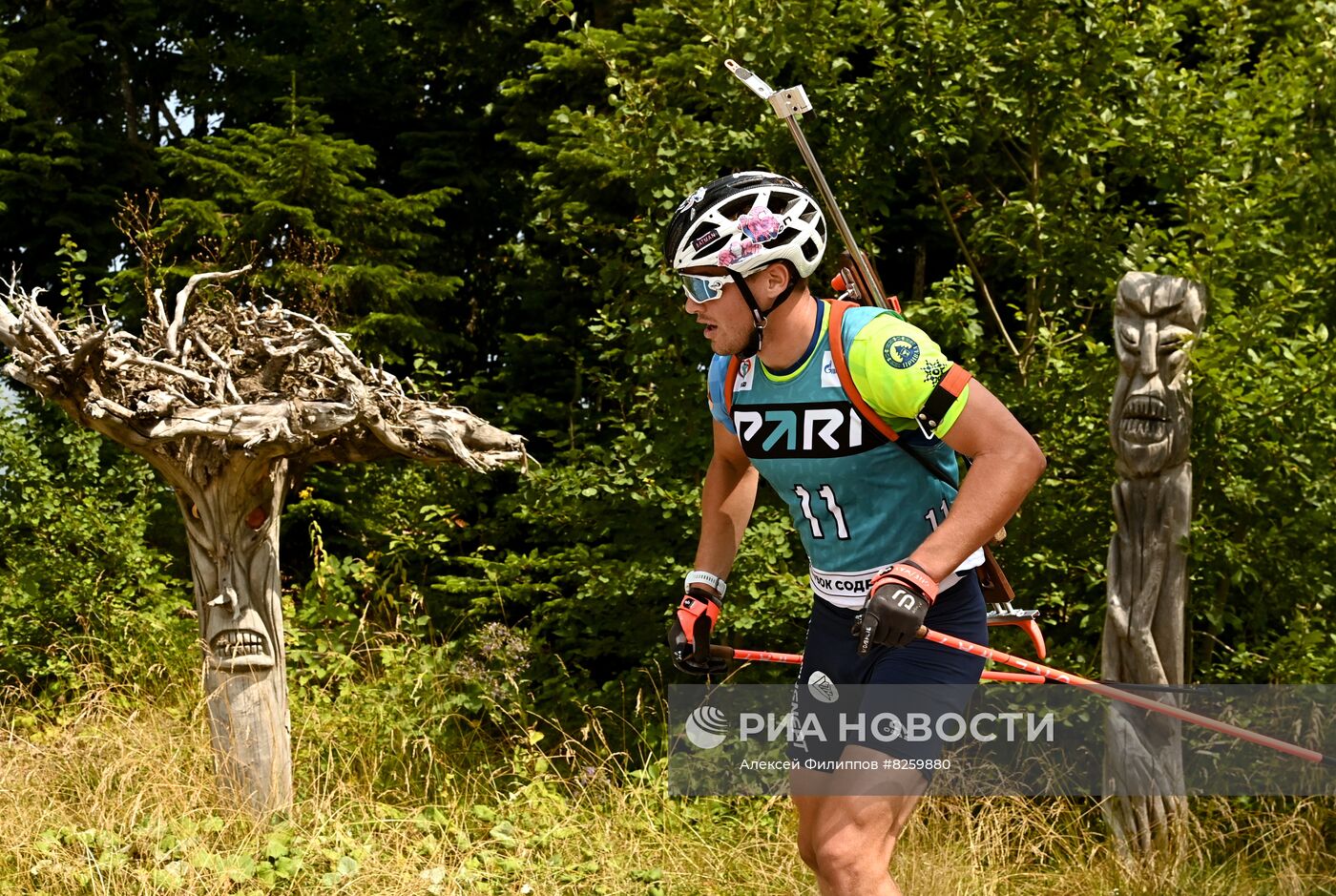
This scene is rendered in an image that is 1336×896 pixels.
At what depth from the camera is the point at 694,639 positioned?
145 inches

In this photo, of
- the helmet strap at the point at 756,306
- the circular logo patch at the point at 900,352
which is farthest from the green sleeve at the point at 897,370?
the helmet strap at the point at 756,306

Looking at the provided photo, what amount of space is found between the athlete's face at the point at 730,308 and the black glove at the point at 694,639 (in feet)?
2.57

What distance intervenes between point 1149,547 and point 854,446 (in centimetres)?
258

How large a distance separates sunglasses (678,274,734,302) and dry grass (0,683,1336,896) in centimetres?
260

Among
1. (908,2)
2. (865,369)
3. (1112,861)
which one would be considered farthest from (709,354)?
(865,369)

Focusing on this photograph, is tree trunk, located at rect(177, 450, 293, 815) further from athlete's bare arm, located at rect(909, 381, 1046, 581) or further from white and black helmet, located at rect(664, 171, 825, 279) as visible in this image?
athlete's bare arm, located at rect(909, 381, 1046, 581)

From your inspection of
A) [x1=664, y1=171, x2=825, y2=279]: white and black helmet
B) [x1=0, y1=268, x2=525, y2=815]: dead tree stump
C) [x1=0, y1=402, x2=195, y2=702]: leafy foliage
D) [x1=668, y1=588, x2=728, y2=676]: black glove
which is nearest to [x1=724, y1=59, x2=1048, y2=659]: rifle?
[x1=664, y1=171, x2=825, y2=279]: white and black helmet

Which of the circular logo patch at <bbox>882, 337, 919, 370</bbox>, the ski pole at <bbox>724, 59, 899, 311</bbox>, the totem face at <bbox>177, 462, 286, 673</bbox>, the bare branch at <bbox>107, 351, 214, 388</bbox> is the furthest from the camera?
the totem face at <bbox>177, 462, 286, 673</bbox>

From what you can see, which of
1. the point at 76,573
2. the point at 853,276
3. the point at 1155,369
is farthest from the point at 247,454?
the point at 76,573

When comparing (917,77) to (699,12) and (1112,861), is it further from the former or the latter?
(1112,861)

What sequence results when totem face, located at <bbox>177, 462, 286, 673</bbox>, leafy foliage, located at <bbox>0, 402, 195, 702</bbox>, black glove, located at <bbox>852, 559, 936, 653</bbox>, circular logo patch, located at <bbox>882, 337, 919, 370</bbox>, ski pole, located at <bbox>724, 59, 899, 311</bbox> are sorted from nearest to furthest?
black glove, located at <bbox>852, 559, 936, 653</bbox> → circular logo patch, located at <bbox>882, 337, 919, 370</bbox> → ski pole, located at <bbox>724, 59, 899, 311</bbox> → totem face, located at <bbox>177, 462, 286, 673</bbox> → leafy foliage, located at <bbox>0, 402, 195, 702</bbox>

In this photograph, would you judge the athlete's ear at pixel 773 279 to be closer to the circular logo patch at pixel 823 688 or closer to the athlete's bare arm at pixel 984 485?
the athlete's bare arm at pixel 984 485

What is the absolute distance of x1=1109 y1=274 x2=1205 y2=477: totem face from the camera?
5.18 m

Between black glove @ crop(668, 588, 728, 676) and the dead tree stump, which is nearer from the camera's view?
black glove @ crop(668, 588, 728, 676)
